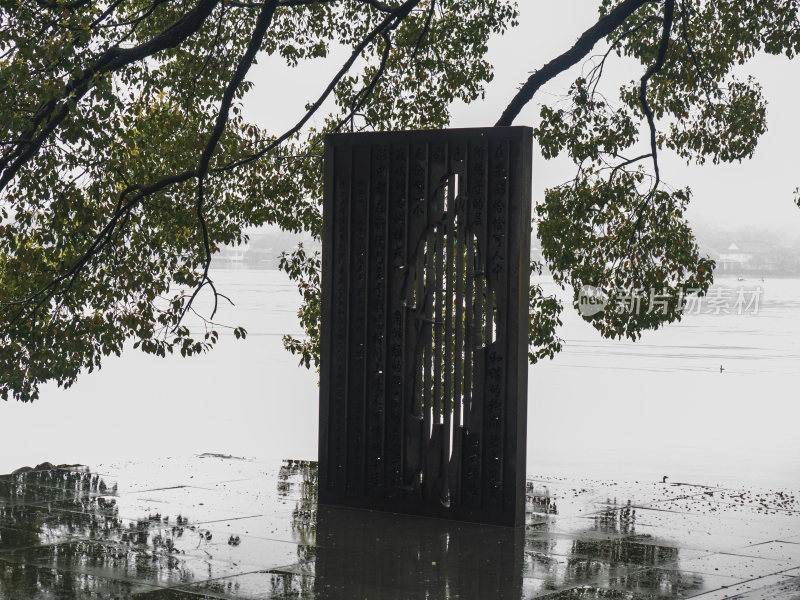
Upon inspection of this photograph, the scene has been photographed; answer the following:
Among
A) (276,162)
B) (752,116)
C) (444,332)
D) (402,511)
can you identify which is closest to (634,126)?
(752,116)

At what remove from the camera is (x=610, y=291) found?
11.1m

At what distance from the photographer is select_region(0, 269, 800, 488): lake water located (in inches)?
678

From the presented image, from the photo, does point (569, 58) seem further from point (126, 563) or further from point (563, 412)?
point (563, 412)

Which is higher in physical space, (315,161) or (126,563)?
(315,161)

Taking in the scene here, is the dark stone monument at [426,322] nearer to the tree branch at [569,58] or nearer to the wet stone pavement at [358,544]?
the wet stone pavement at [358,544]

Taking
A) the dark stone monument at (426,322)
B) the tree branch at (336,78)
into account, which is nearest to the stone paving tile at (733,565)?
the dark stone monument at (426,322)

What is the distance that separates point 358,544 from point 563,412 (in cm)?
1640

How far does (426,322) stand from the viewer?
7.66 metres

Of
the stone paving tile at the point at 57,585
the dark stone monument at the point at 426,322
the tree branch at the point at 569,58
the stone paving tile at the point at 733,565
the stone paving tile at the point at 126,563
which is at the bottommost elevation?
the stone paving tile at the point at 57,585

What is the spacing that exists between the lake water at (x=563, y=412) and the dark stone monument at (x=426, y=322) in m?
2.93

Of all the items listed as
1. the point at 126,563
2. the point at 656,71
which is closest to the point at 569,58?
the point at 656,71

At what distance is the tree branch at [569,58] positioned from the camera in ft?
32.4

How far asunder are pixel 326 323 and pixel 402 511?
1.41m

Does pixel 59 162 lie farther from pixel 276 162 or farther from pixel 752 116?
pixel 752 116
